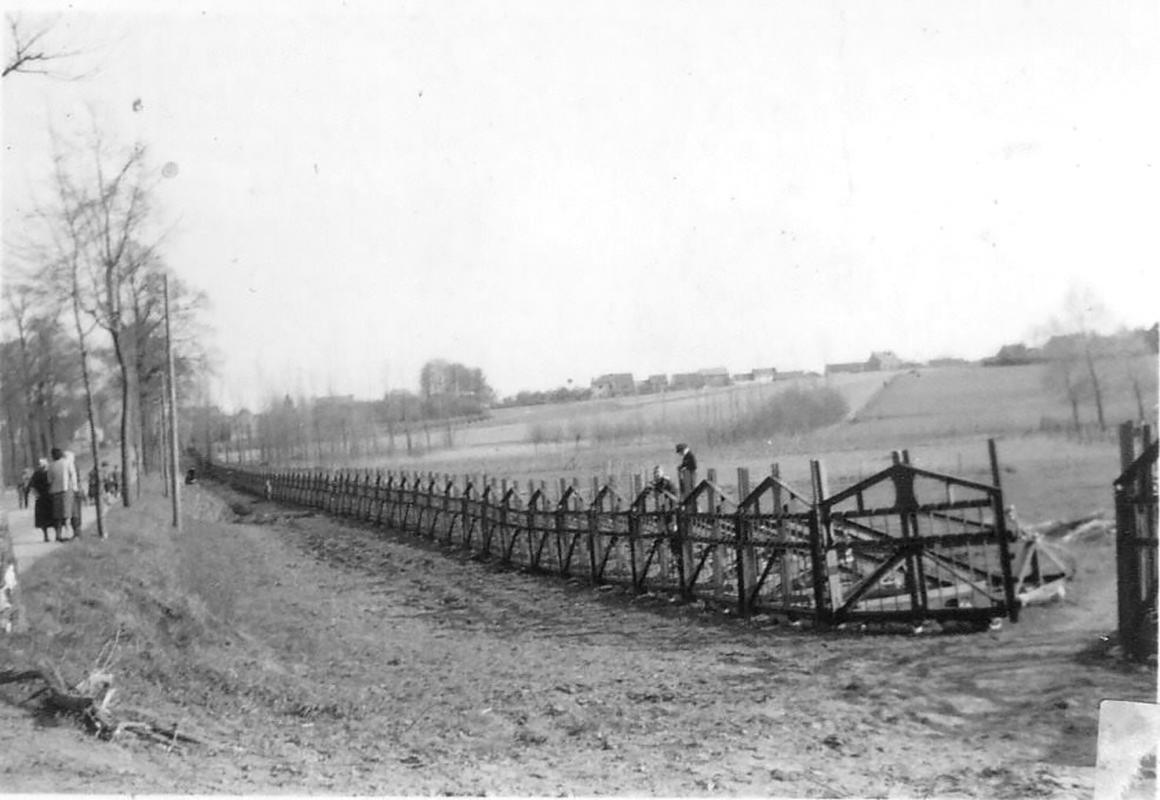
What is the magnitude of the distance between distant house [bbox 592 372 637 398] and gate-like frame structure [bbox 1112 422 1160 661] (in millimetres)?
9485

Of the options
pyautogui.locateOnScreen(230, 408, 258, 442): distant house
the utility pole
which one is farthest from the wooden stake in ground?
pyautogui.locateOnScreen(230, 408, 258, 442): distant house

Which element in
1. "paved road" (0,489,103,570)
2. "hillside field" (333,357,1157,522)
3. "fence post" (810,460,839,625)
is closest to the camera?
"fence post" (810,460,839,625)

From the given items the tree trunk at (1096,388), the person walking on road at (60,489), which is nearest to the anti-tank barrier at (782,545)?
the tree trunk at (1096,388)

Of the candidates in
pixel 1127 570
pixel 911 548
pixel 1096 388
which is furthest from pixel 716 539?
pixel 1127 570

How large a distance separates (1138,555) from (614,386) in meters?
10.7

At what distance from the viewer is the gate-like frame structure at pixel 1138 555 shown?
7.29 metres

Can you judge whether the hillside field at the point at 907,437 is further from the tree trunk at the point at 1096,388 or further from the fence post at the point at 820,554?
the fence post at the point at 820,554

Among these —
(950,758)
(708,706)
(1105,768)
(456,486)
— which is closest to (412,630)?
(708,706)

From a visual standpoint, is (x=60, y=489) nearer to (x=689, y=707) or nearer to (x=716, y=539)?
(x=716, y=539)

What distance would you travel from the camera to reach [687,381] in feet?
54.5

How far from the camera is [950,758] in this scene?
6.21 metres

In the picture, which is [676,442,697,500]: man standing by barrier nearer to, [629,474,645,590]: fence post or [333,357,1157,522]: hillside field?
[629,474,645,590]: fence post

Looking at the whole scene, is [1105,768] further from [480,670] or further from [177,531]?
[177,531]

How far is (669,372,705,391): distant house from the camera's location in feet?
53.1
